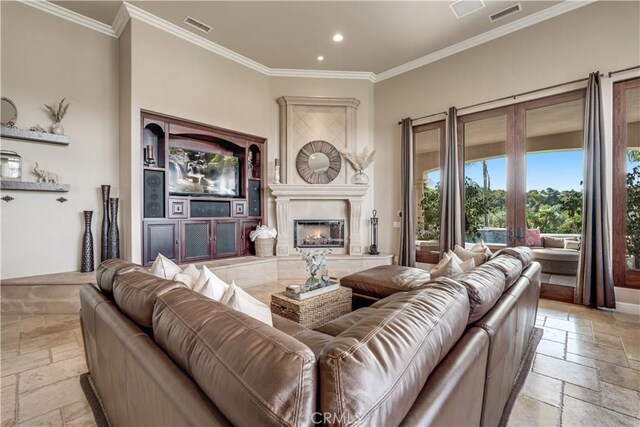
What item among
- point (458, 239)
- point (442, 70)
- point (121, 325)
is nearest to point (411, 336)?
point (121, 325)

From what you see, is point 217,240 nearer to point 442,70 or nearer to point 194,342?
point 194,342

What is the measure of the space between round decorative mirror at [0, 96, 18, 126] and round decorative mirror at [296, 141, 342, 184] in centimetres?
384

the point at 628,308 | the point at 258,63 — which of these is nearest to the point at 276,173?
the point at 258,63

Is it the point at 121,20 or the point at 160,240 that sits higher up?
the point at 121,20

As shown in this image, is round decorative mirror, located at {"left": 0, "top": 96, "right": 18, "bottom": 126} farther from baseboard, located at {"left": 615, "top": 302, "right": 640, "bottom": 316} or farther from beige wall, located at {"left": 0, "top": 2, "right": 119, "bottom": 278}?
baseboard, located at {"left": 615, "top": 302, "right": 640, "bottom": 316}

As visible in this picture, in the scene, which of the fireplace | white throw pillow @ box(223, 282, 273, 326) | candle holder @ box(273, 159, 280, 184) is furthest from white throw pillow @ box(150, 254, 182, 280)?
the fireplace

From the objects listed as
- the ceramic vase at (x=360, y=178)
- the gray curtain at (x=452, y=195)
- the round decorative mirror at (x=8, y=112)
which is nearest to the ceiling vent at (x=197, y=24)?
the round decorative mirror at (x=8, y=112)

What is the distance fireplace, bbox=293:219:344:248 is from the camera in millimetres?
5562

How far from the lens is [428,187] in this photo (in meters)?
5.11

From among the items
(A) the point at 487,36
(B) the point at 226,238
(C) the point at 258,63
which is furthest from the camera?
(C) the point at 258,63

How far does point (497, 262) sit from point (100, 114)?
5.05 meters

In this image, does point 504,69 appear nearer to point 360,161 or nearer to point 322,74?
point 360,161

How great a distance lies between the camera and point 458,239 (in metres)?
4.54

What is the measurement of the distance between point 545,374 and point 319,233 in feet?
13.0
